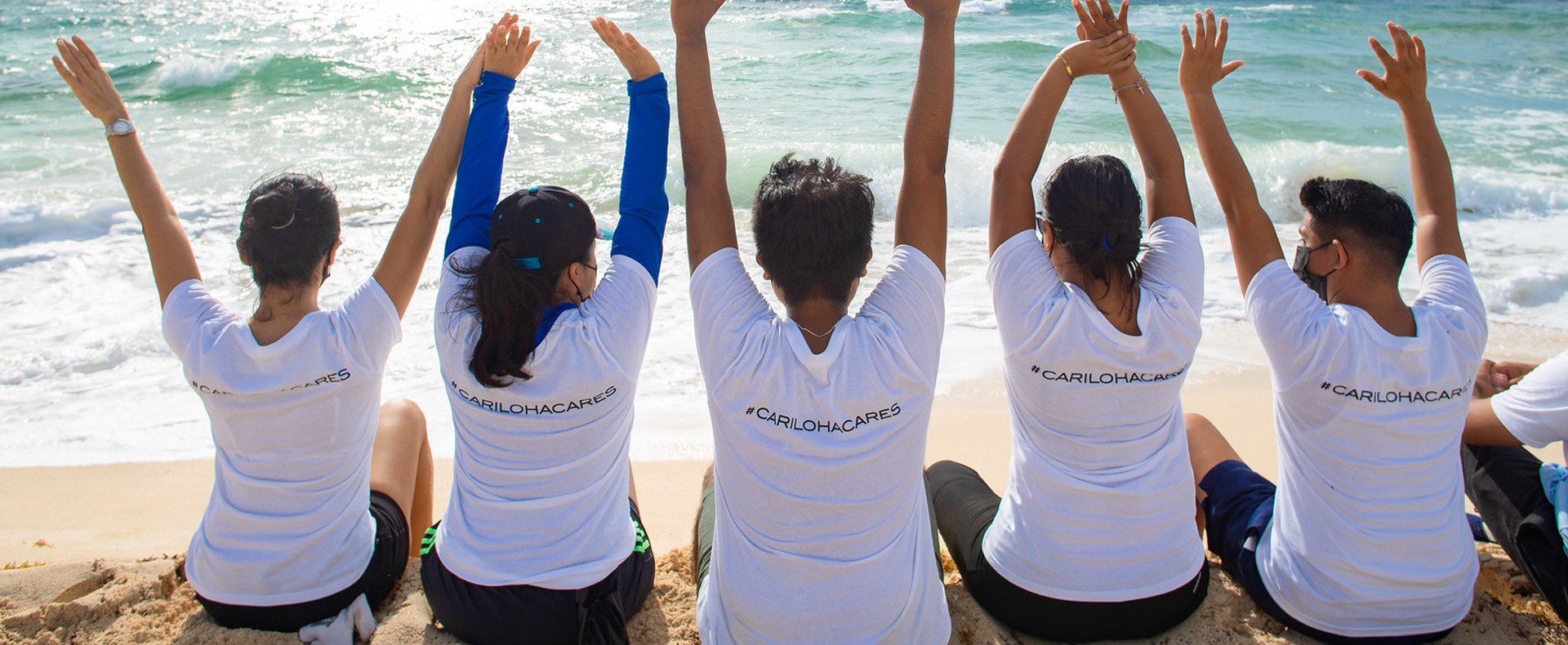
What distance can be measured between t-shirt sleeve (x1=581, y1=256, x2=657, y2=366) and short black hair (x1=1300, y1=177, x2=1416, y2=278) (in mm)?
1839

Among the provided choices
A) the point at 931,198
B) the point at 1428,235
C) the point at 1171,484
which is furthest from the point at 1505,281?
the point at 931,198

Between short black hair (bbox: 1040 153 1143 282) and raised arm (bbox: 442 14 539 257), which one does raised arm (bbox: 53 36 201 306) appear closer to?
raised arm (bbox: 442 14 539 257)

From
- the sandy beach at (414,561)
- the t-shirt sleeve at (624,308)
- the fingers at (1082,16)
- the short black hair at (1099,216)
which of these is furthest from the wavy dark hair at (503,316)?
the fingers at (1082,16)

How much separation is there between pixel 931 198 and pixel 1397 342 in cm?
127

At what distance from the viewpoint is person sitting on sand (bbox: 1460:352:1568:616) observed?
2.78 metres

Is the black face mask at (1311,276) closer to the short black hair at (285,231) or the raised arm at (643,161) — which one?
the raised arm at (643,161)

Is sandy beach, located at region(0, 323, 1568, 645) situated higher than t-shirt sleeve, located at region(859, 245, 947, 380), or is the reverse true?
t-shirt sleeve, located at region(859, 245, 947, 380)

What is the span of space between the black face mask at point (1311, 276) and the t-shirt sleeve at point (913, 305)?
1218 millimetres

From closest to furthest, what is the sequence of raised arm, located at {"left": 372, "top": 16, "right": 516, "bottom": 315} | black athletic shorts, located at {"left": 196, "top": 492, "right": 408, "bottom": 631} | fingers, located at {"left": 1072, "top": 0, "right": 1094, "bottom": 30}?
raised arm, located at {"left": 372, "top": 16, "right": 516, "bottom": 315}, black athletic shorts, located at {"left": 196, "top": 492, "right": 408, "bottom": 631}, fingers, located at {"left": 1072, "top": 0, "right": 1094, "bottom": 30}

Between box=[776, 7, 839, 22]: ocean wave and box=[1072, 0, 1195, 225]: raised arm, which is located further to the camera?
box=[776, 7, 839, 22]: ocean wave

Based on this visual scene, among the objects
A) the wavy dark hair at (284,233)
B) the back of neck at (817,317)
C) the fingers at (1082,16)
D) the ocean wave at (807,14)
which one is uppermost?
the fingers at (1082,16)

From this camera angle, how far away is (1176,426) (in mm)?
2500

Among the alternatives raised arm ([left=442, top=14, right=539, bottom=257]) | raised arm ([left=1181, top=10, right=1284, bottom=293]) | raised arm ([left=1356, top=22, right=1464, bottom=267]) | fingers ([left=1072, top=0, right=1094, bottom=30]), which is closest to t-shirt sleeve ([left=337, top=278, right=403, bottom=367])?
raised arm ([left=442, top=14, right=539, bottom=257])

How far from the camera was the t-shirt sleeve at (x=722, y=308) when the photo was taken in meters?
2.02
